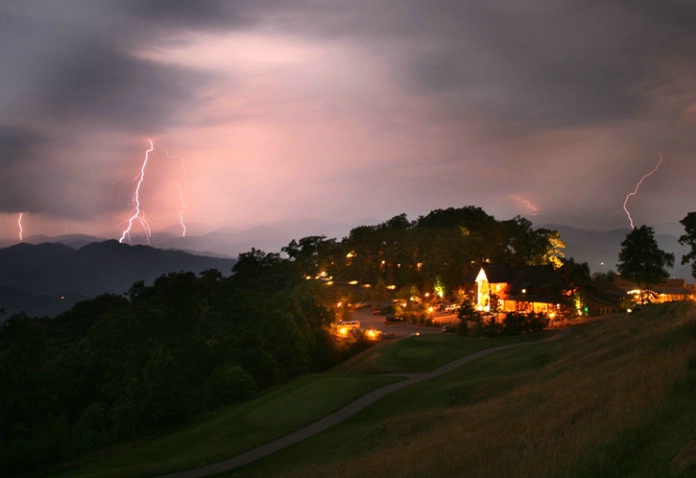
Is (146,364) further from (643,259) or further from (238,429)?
(643,259)

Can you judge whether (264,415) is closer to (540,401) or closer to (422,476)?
(540,401)

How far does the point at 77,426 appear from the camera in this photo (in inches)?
1702

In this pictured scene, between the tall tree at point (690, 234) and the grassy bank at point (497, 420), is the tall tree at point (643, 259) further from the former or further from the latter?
the grassy bank at point (497, 420)

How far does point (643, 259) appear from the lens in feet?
202

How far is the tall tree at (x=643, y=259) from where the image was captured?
61.2m

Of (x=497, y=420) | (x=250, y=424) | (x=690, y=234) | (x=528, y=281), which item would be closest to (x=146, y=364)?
(x=250, y=424)

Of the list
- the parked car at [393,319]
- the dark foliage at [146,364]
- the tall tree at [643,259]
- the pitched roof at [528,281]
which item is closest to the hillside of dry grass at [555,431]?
the dark foliage at [146,364]

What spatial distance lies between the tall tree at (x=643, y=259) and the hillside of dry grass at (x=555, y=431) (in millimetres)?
38594

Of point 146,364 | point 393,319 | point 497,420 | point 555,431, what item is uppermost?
point 555,431

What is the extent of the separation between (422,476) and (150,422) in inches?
1221

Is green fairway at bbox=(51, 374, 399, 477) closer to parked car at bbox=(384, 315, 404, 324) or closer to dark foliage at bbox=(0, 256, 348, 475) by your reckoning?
dark foliage at bbox=(0, 256, 348, 475)

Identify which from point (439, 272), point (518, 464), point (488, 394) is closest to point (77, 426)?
point (488, 394)

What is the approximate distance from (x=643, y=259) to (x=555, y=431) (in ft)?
184

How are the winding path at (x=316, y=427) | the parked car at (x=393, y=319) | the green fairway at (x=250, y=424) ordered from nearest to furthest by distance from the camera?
the winding path at (x=316, y=427) < the green fairway at (x=250, y=424) < the parked car at (x=393, y=319)
